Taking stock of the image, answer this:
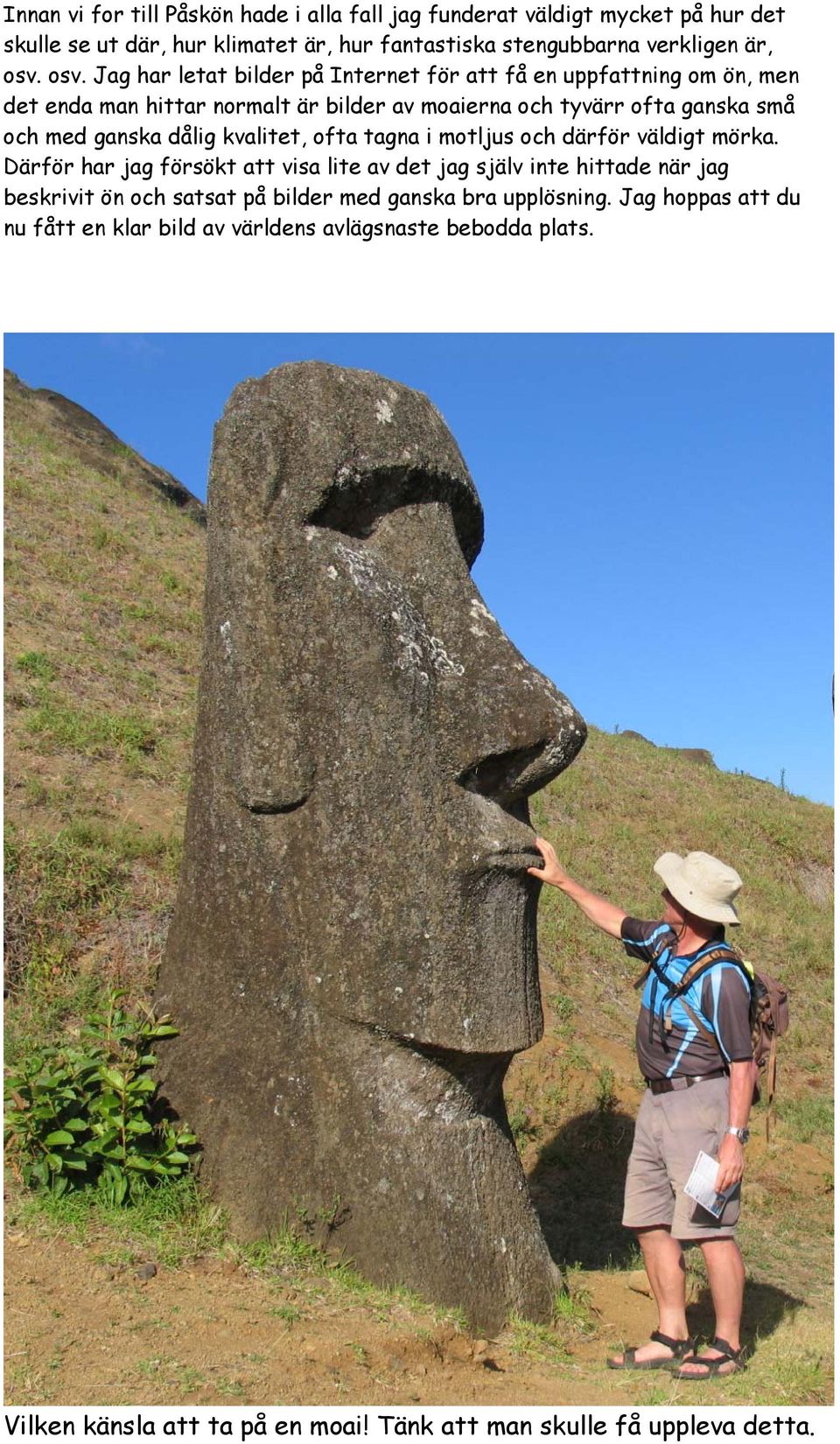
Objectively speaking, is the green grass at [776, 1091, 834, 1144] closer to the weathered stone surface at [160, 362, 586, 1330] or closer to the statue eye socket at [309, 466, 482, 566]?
the weathered stone surface at [160, 362, 586, 1330]

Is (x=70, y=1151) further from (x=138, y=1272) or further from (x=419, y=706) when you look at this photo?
(x=419, y=706)

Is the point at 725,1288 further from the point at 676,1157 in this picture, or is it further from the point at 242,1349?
the point at 242,1349

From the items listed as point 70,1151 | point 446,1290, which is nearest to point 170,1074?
point 70,1151

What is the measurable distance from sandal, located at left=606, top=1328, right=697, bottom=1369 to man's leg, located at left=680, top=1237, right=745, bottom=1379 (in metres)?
0.07

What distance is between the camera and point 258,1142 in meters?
4.61

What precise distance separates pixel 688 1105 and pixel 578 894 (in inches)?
35.8

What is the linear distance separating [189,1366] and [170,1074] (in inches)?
55.3

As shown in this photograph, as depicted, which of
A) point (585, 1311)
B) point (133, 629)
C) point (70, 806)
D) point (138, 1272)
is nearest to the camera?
point (138, 1272)

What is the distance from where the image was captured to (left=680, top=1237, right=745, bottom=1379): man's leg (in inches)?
166

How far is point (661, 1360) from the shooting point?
427 cm

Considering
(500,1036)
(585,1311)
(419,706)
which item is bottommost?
(585,1311)

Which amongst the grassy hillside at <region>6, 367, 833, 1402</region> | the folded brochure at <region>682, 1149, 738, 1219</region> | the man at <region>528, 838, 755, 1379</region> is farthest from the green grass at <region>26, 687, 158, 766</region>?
the folded brochure at <region>682, 1149, 738, 1219</region>

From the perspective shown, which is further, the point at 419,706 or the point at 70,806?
the point at 70,806

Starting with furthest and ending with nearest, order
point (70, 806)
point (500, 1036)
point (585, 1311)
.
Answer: point (70, 806), point (585, 1311), point (500, 1036)
